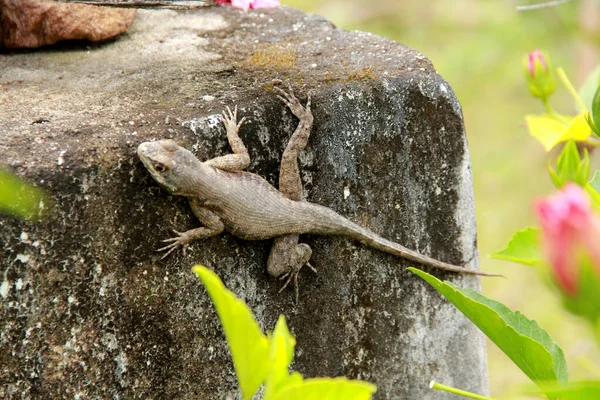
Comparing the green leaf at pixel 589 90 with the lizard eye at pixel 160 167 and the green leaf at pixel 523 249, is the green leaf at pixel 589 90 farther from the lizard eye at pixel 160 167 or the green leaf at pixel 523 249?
the lizard eye at pixel 160 167

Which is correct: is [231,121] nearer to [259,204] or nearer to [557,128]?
[259,204]

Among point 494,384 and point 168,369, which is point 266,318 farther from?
point 494,384

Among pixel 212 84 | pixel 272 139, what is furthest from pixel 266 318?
pixel 212 84

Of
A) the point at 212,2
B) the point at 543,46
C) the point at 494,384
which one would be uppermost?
the point at 212,2

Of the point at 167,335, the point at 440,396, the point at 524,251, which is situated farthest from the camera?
the point at 440,396

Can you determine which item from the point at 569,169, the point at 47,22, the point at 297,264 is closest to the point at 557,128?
the point at 569,169

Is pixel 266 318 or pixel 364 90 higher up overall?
pixel 364 90
